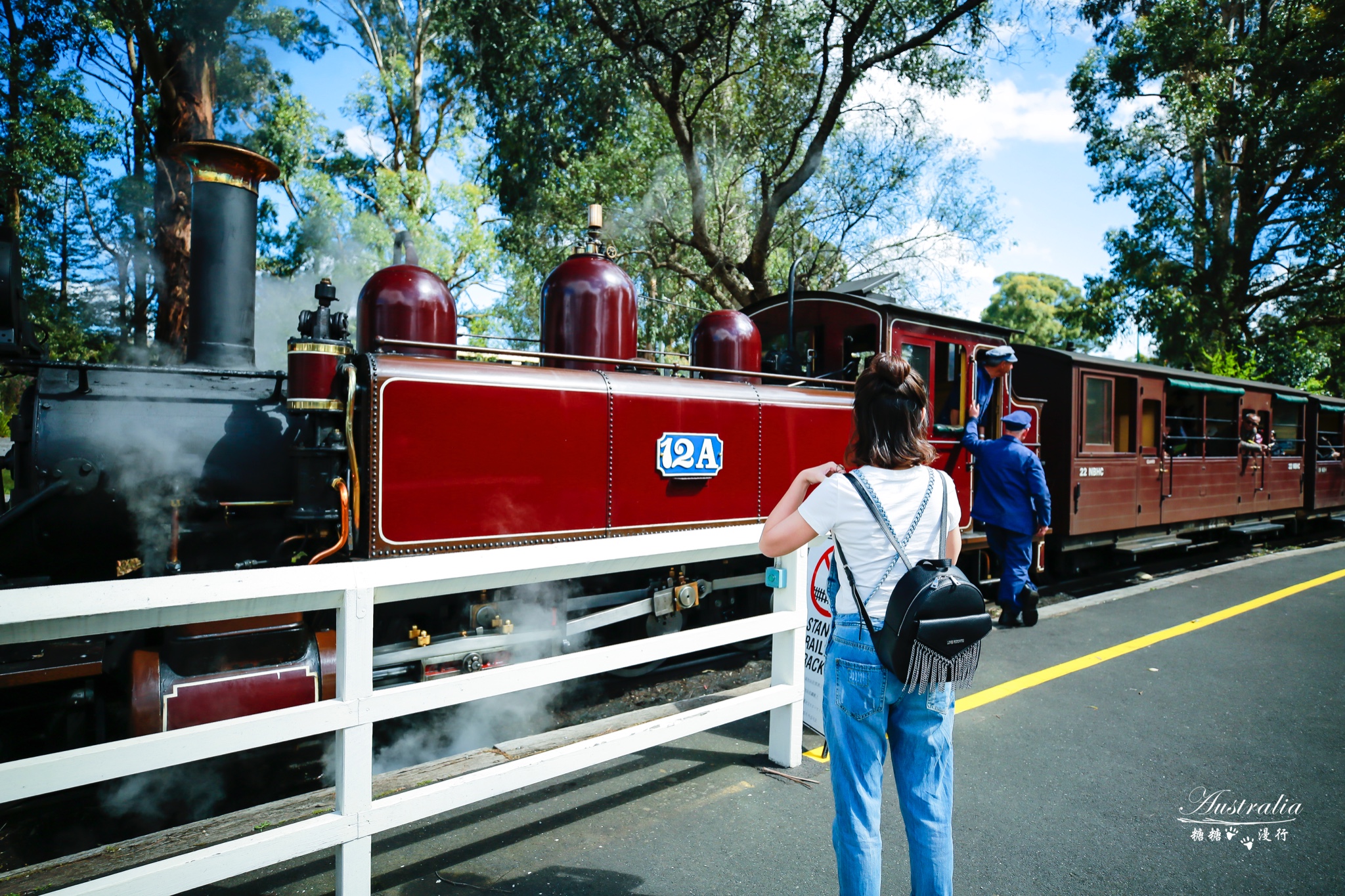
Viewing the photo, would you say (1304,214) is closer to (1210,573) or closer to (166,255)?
(1210,573)

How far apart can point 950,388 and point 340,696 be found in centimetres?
588

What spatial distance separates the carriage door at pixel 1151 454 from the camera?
919 centimetres

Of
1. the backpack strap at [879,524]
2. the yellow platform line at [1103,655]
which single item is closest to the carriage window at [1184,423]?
the yellow platform line at [1103,655]

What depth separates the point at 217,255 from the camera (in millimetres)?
4609

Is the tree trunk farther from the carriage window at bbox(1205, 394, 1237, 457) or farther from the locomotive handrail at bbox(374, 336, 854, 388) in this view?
the carriage window at bbox(1205, 394, 1237, 457)

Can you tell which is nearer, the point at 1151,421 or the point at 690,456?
the point at 690,456

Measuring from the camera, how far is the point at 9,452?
4129mm

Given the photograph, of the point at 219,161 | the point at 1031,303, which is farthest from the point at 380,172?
the point at 1031,303

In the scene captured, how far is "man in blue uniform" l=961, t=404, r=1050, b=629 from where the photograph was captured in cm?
595

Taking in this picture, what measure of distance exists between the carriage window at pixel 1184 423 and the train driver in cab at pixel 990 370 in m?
4.01

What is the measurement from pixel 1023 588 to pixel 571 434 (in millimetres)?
3782

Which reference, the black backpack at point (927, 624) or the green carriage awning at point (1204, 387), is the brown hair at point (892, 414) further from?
the green carriage awning at point (1204, 387)

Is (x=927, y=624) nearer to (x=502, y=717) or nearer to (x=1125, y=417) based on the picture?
(x=502, y=717)

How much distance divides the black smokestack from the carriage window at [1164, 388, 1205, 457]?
1006 cm
